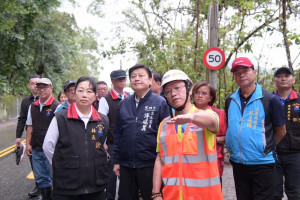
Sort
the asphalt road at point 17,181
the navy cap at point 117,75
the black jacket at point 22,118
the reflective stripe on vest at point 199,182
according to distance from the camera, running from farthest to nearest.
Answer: the black jacket at point 22,118
the asphalt road at point 17,181
the navy cap at point 117,75
the reflective stripe on vest at point 199,182

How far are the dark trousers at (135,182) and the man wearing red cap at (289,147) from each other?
2057 millimetres

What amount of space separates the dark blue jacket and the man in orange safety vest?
78cm

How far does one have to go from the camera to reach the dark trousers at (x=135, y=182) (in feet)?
10.6

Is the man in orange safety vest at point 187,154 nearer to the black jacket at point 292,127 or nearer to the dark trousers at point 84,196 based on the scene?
the dark trousers at point 84,196

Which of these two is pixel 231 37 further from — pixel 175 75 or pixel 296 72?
pixel 175 75

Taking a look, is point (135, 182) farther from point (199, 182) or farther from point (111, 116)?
point (111, 116)

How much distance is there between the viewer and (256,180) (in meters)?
3.18

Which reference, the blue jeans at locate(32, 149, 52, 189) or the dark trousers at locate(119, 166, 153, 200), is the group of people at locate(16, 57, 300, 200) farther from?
the blue jeans at locate(32, 149, 52, 189)

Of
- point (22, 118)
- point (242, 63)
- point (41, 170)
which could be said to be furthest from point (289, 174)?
point (22, 118)

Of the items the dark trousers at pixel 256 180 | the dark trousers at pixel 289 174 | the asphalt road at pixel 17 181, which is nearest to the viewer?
the dark trousers at pixel 256 180

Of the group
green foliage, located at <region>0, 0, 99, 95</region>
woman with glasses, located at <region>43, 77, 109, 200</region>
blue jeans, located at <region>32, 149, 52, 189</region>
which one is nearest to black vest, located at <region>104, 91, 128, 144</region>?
blue jeans, located at <region>32, 149, 52, 189</region>

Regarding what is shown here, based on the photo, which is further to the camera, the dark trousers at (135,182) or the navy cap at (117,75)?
the navy cap at (117,75)

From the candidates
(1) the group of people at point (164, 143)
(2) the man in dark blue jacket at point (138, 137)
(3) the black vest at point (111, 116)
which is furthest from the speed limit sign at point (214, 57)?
(2) the man in dark blue jacket at point (138, 137)

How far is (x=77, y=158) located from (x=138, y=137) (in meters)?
0.73
